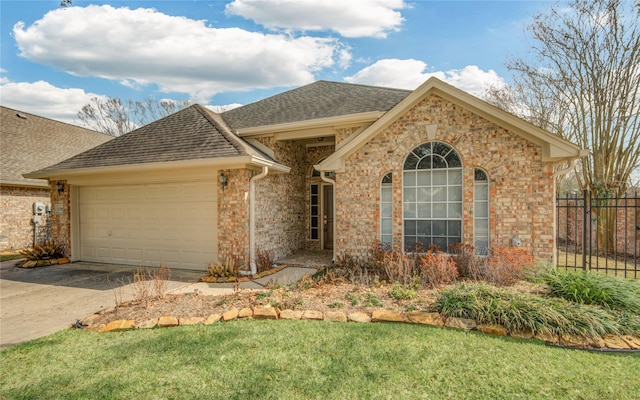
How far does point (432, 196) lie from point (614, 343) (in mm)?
4303

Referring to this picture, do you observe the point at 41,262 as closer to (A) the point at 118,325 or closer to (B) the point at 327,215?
(A) the point at 118,325

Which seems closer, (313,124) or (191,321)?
(191,321)

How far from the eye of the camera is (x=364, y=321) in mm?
4527

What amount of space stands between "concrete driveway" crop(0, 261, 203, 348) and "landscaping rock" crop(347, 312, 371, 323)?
4167mm

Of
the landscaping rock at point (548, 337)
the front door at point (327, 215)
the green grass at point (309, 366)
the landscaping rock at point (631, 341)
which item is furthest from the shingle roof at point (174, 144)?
the landscaping rock at point (631, 341)

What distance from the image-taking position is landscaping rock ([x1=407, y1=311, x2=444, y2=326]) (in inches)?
172

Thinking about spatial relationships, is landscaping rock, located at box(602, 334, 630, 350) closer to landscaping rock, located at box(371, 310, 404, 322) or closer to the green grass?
the green grass

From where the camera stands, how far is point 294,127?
9.08 m

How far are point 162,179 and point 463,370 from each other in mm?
8572

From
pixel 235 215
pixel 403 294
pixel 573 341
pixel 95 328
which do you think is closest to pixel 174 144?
pixel 235 215

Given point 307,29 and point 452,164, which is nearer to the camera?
point 452,164

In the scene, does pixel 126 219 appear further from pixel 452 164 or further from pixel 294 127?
pixel 452 164

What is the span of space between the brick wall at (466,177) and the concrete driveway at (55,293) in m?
4.63

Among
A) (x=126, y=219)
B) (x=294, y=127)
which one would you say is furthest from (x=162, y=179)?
(x=294, y=127)
